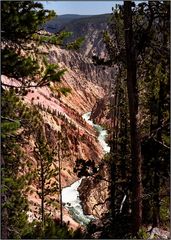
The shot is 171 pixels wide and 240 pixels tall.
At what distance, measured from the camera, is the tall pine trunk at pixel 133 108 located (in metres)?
7.65

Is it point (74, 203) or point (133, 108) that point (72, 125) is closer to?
point (74, 203)

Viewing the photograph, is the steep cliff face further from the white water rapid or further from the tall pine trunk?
the tall pine trunk

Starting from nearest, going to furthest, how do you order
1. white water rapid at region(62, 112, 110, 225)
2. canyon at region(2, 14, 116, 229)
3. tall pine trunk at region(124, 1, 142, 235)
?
tall pine trunk at region(124, 1, 142, 235), canyon at region(2, 14, 116, 229), white water rapid at region(62, 112, 110, 225)

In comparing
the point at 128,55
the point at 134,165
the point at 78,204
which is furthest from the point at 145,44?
the point at 78,204

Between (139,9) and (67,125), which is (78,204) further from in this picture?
(139,9)

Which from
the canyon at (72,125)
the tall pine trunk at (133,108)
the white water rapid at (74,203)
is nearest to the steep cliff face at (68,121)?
the canyon at (72,125)

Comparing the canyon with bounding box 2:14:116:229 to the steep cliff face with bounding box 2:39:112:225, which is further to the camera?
the steep cliff face with bounding box 2:39:112:225

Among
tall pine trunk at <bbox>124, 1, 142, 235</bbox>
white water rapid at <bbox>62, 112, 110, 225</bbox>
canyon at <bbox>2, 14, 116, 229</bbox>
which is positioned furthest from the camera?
white water rapid at <bbox>62, 112, 110, 225</bbox>

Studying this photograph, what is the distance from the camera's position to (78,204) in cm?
4728

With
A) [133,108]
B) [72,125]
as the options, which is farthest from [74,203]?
[133,108]

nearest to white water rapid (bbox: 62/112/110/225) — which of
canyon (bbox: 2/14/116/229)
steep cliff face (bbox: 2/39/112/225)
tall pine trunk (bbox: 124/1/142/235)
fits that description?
canyon (bbox: 2/14/116/229)

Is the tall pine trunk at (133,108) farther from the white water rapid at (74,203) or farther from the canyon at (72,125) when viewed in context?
the white water rapid at (74,203)

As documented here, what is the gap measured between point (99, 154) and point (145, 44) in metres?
60.7

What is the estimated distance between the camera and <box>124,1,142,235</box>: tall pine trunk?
25.1ft
